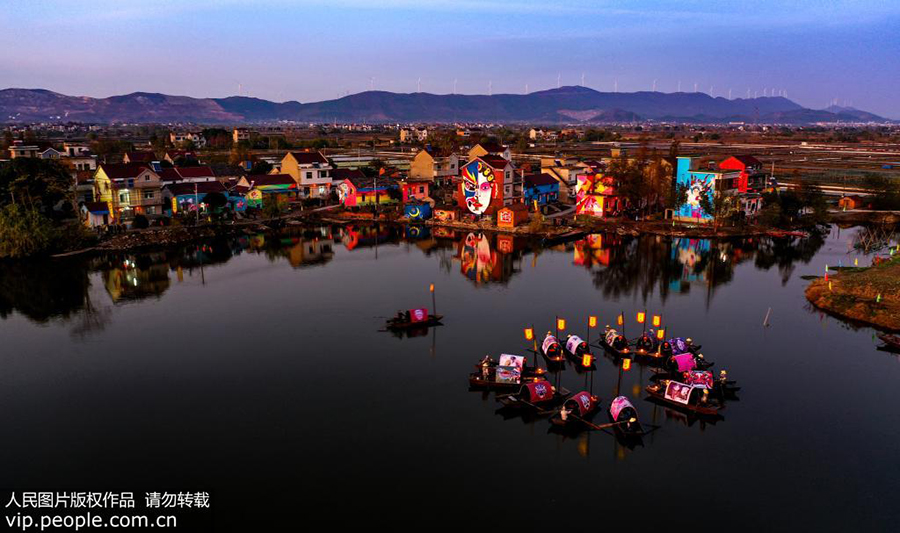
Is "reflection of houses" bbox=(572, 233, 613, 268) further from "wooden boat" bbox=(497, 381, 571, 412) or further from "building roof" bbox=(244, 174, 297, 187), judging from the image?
"building roof" bbox=(244, 174, 297, 187)

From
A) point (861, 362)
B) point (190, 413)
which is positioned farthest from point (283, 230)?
point (861, 362)

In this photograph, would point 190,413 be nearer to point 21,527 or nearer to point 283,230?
point 21,527

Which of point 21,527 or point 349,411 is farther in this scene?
point 349,411

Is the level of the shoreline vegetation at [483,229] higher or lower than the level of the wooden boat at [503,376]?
higher

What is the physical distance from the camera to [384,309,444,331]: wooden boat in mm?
22312

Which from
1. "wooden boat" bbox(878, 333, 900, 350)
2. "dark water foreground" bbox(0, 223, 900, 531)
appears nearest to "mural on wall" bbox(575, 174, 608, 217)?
"dark water foreground" bbox(0, 223, 900, 531)

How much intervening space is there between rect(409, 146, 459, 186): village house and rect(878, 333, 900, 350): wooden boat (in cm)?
3751

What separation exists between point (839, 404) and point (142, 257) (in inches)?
1299

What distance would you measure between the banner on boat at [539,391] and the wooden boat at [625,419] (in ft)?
5.71

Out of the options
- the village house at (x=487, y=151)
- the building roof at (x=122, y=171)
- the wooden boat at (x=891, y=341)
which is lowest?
the wooden boat at (x=891, y=341)

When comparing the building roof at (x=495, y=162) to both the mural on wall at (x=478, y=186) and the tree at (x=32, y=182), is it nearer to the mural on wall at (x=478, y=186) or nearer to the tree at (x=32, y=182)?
the mural on wall at (x=478, y=186)

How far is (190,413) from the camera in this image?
53.0 feet

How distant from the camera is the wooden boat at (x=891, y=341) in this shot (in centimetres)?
2025

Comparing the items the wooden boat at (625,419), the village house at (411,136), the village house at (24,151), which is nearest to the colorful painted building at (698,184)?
the wooden boat at (625,419)
